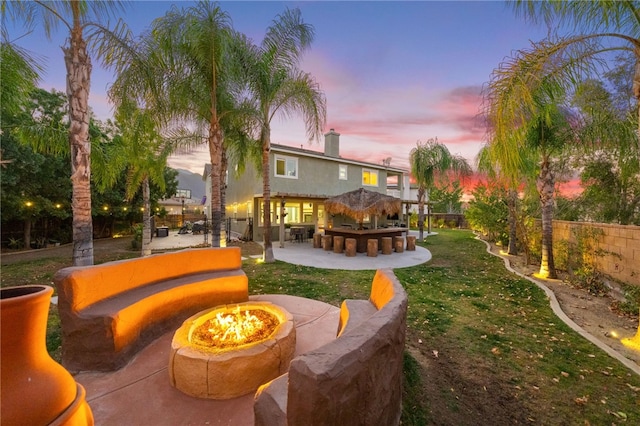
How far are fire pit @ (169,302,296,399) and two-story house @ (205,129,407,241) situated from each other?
34.7 feet

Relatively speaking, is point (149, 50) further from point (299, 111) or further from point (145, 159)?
point (145, 159)

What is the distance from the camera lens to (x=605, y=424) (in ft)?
9.15

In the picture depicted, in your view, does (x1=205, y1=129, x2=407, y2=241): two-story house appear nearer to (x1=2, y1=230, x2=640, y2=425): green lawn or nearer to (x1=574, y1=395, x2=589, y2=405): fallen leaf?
(x1=2, y1=230, x2=640, y2=425): green lawn

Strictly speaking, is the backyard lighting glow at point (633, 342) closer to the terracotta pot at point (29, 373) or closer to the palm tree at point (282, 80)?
the terracotta pot at point (29, 373)

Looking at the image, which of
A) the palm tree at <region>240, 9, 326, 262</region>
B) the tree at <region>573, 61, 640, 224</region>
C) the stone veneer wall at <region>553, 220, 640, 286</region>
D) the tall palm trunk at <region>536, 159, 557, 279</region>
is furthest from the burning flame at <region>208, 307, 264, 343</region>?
the tall palm trunk at <region>536, 159, 557, 279</region>

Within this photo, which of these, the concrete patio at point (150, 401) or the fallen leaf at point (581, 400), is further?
the fallen leaf at point (581, 400)

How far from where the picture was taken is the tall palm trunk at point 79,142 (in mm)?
5141

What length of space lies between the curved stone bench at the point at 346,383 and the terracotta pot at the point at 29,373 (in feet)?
4.02

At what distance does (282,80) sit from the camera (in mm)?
9898

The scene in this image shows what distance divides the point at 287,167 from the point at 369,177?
8.47m

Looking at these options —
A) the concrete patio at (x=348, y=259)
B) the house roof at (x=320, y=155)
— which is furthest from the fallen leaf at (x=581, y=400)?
the house roof at (x=320, y=155)

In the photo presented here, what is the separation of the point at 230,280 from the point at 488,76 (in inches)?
260

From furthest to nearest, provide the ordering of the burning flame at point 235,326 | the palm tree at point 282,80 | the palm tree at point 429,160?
the palm tree at point 429,160, the palm tree at point 282,80, the burning flame at point 235,326

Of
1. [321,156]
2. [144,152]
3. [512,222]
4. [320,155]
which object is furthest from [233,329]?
[320,155]
